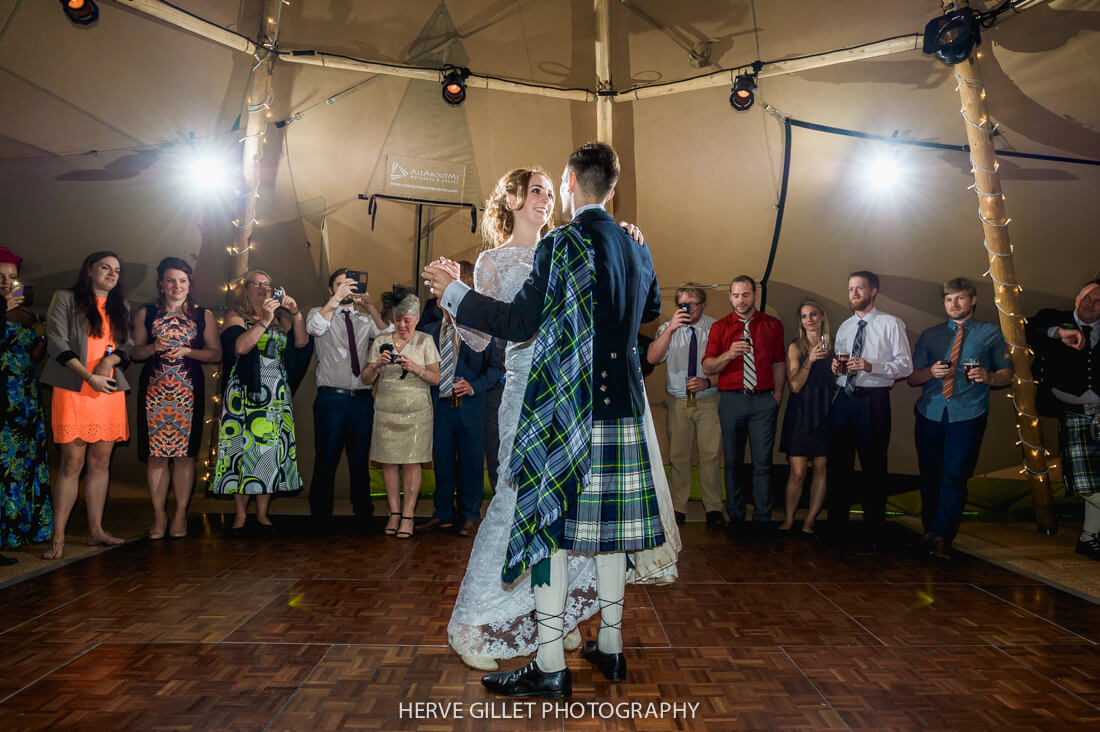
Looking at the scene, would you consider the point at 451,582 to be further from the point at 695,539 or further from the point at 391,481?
the point at 695,539

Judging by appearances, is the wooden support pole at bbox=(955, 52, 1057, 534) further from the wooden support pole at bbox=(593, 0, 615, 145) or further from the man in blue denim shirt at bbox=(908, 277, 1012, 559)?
the wooden support pole at bbox=(593, 0, 615, 145)

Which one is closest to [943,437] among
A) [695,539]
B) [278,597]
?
[695,539]

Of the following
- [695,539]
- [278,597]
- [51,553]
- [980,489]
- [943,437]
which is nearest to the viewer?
[278,597]

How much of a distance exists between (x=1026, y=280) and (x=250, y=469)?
5.29m

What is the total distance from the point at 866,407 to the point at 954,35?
2262mm

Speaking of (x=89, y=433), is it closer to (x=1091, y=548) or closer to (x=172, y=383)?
(x=172, y=383)

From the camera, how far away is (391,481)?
3.97 metres

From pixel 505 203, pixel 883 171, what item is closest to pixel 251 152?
pixel 505 203

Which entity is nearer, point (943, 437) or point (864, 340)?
point (943, 437)

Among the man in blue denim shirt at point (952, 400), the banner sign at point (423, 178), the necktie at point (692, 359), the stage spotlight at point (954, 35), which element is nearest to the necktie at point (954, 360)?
the man in blue denim shirt at point (952, 400)

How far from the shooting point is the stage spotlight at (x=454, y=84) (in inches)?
182

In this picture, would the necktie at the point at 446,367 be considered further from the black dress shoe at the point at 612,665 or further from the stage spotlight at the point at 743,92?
the stage spotlight at the point at 743,92

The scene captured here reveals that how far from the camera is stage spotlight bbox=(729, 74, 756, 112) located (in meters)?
4.56

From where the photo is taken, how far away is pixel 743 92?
4.61 meters
